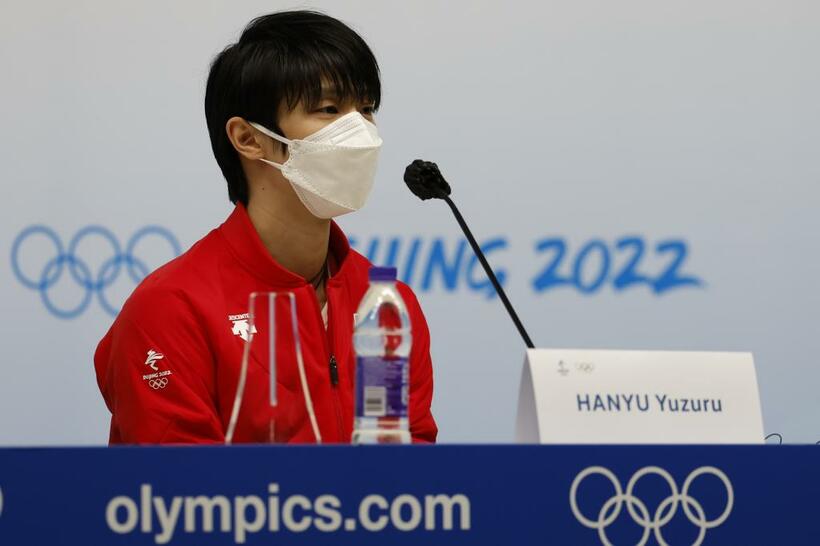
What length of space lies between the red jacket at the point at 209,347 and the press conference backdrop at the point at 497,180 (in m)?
0.72

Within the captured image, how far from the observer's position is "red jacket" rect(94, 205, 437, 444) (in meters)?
1.66

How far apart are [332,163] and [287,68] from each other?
0.54ft

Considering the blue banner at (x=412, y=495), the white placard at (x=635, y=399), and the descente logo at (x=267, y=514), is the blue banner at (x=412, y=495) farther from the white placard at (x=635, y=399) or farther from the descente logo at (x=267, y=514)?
the white placard at (x=635, y=399)

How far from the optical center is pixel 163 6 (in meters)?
2.63

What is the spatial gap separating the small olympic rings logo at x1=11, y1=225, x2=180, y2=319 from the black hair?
2.25ft

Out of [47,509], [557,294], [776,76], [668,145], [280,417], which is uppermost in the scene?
[776,76]

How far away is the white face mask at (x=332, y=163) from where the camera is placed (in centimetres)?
184

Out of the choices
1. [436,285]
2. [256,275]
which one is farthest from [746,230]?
[256,275]

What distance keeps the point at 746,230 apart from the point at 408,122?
0.83 meters

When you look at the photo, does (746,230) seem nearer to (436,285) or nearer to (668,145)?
(668,145)

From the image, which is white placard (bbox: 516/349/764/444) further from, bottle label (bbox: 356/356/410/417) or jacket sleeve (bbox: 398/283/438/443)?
jacket sleeve (bbox: 398/283/438/443)

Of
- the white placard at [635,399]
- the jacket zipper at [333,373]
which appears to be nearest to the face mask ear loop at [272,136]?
the jacket zipper at [333,373]

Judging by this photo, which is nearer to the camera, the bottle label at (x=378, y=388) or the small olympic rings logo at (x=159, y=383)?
the bottle label at (x=378, y=388)

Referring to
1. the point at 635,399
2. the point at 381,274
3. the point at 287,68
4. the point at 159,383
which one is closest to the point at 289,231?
the point at 287,68
